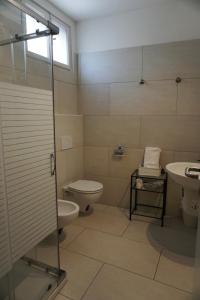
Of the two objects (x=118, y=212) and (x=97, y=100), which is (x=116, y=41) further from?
(x=118, y=212)

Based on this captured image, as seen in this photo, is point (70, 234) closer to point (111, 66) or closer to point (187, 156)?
point (187, 156)

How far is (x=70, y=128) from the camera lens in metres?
2.79

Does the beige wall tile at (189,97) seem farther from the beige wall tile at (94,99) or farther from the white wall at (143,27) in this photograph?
the beige wall tile at (94,99)

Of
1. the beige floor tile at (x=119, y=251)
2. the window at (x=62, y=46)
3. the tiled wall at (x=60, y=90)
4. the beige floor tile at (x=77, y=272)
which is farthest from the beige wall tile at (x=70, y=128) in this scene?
the beige floor tile at (x=77, y=272)

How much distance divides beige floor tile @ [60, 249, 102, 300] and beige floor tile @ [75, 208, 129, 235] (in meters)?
0.54

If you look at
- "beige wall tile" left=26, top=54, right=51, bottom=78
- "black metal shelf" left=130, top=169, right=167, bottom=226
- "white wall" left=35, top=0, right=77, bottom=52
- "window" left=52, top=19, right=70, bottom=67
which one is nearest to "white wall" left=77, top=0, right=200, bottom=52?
"white wall" left=35, top=0, right=77, bottom=52

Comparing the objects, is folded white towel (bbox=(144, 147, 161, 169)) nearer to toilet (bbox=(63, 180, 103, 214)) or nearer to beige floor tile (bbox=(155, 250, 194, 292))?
toilet (bbox=(63, 180, 103, 214))

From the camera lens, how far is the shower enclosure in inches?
49.7

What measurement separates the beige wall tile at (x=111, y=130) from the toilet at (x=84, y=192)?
2.22 ft

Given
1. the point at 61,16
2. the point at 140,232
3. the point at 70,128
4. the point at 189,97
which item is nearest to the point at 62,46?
the point at 61,16

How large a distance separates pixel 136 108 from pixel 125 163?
77 centimetres

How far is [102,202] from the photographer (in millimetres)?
3178

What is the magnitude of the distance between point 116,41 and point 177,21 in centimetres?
75

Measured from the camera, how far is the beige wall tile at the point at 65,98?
2.62m
